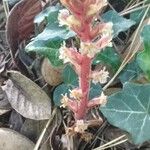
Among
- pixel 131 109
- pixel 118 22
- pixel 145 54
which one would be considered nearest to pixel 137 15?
pixel 118 22

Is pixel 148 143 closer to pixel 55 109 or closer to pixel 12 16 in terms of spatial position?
pixel 55 109

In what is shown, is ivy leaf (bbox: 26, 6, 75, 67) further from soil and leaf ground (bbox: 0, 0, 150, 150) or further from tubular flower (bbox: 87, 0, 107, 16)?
tubular flower (bbox: 87, 0, 107, 16)

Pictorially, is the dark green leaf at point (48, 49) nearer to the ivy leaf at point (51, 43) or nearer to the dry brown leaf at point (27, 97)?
the ivy leaf at point (51, 43)

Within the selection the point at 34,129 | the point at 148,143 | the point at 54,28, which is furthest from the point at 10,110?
the point at 148,143

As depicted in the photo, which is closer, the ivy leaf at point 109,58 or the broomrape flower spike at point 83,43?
the broomrape flower spike at point 83,43

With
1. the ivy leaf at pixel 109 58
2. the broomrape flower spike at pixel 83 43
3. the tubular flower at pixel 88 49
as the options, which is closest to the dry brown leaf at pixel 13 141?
the broomrape flower spike at pixel 83 43

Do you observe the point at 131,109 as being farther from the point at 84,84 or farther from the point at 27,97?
the point at 27,97
